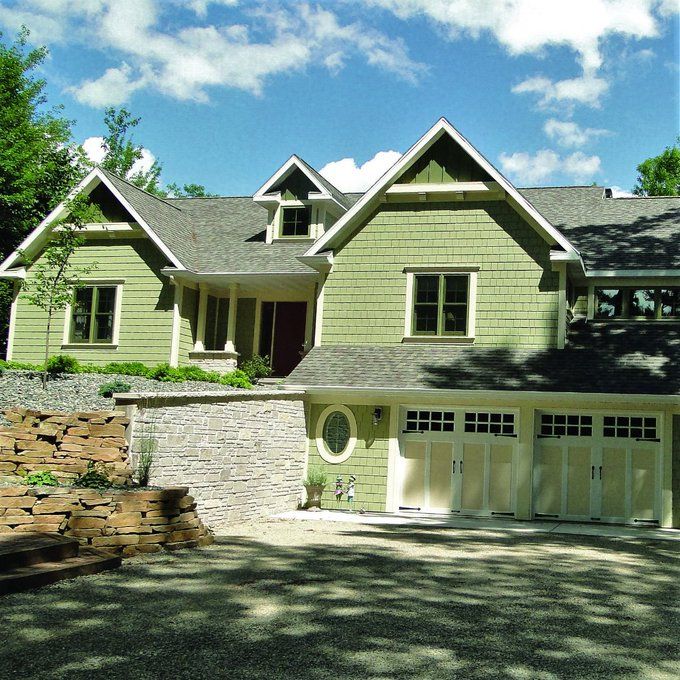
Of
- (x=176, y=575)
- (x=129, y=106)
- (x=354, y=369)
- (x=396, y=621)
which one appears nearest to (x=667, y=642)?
(x=396, y=621)

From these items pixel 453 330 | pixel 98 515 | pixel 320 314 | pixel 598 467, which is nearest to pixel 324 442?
pixel 320 314

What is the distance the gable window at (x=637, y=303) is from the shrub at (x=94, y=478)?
12589mm

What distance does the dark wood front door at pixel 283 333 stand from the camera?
76.9 ft

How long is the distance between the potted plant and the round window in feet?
2.10

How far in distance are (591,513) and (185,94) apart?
1209 cm

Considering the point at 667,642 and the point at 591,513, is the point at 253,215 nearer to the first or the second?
the point at 591,513

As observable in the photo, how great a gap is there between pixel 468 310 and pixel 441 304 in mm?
618

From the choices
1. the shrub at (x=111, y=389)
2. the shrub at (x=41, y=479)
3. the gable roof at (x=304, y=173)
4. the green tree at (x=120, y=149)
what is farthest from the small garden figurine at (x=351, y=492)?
the green tree at (x=120, y=149)

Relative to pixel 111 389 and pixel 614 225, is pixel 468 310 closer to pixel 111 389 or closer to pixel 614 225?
pixel 614 225

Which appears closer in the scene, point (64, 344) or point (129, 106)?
point (64, 344)

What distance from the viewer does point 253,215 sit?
26062mm

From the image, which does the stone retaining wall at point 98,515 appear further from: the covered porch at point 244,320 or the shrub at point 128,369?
the covered porch at point 244,320

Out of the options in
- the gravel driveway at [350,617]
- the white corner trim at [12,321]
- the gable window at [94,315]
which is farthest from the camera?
the white corner trim at [12,321]

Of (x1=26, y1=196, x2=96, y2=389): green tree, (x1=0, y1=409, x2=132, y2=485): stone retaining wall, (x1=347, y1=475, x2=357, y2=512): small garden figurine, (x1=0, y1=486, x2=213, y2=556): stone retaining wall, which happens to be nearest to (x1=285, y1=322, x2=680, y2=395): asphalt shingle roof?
(x1=347, y1=475, x2=357, y2=512): small garden figurine
